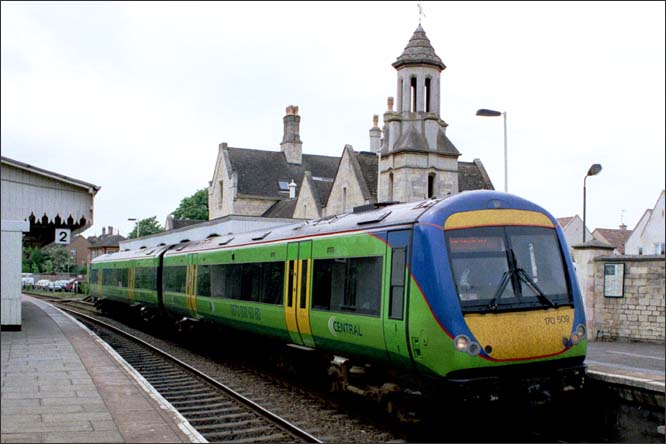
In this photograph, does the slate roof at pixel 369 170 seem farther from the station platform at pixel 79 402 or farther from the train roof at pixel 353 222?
the station platform at pixel 79 402

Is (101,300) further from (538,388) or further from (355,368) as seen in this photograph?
(538,388)

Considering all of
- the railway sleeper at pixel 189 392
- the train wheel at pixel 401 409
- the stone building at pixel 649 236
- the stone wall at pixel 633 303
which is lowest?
the railway sleeper at pixel 189 392

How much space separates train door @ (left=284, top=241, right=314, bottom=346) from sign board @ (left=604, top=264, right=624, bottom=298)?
884 centimetres

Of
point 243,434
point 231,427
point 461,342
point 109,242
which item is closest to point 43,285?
point 109,242

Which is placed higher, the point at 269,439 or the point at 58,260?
the point at 58,260

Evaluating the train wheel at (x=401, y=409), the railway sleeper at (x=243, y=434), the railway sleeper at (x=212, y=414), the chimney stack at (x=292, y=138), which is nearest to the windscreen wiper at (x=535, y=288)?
the train wheel at (x=401, y=409)

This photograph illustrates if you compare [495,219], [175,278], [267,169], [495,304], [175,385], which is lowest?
[175,385]

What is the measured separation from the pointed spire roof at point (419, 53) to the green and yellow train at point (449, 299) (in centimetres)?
2295

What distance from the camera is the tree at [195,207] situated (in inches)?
3346

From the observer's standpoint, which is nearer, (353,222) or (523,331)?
(523,331)

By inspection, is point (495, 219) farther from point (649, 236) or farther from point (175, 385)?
point (649, 236)

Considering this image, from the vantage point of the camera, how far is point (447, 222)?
873 centimetres

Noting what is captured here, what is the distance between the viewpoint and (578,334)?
29.5 ft

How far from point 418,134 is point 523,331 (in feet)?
83.7
